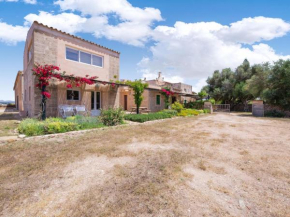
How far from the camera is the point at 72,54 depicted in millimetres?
10812

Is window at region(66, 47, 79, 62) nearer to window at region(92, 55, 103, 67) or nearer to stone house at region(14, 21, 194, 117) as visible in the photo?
stone house at region(14, 21, 194, 117)

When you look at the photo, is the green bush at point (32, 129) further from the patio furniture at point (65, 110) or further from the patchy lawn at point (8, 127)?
the patio furniture at point (65, 110)

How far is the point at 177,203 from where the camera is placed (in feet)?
7.54

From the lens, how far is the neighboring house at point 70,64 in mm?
9234

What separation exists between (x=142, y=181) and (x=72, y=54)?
35.8 feet

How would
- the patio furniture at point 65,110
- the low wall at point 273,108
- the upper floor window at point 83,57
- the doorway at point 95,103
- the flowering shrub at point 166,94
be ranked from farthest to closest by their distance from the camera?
the flowering shrub at point 166,94 < the low wall at point 273,108 < the doorway at point 95,103 < the upper floor window at point 83,57 < the patio furniture at point 65,110

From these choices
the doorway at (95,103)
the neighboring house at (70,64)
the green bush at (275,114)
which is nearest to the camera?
the neighboring house at (70,64)

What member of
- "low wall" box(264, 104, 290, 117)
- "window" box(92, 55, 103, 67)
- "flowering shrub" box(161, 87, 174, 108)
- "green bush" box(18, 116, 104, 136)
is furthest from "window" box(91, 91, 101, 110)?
"low wall" box(264, 104, 290, 117)

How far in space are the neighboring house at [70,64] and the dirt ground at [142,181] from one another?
5734 millimetres

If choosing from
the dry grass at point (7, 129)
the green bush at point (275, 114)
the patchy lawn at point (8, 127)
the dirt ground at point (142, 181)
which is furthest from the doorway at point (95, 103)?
the green bush at point (275, 114)

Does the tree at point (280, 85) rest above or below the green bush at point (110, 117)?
above

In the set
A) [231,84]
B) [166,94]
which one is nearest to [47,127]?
[166,94]

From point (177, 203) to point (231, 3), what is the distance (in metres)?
11.5

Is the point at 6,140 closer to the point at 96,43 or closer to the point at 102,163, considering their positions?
the point at 102,163
